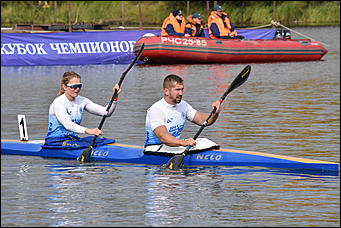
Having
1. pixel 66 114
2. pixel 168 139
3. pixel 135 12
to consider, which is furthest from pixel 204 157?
pixel 135 12

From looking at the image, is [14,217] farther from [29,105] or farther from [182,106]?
[29,105]

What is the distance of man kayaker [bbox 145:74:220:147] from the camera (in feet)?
42.1

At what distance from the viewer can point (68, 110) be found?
45.6ft

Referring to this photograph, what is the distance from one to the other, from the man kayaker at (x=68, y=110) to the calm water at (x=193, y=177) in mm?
421

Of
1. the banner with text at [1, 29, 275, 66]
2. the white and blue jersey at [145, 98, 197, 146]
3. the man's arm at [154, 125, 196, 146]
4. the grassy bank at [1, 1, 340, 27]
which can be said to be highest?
the white and blue jersey at [145, 98, 197, 146]

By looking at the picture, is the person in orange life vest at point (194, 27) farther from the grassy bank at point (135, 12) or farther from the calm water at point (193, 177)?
the grassy bank at point (135, 12)

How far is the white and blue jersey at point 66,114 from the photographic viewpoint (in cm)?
1379

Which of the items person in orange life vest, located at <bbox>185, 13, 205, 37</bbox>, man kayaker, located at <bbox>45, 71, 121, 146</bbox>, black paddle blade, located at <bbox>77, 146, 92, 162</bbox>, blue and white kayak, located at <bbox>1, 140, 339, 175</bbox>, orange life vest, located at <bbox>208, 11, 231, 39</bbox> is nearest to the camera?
blue and white kayak, located at <bbox>1, 140, 339, 175</bbox>

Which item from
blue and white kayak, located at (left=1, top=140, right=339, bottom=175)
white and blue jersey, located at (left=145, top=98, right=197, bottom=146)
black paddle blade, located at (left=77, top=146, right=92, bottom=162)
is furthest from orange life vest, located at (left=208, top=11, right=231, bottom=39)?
white and blue jersey, located at (left=145, top=98, right=197, bottom=146)

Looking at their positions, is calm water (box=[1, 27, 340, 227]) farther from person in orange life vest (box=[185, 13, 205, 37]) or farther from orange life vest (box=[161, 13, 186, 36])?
person in orange life vest (box=[185, 13, 205, 37])

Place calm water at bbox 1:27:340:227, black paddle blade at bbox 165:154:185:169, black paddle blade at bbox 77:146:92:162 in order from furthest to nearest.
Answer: black paddle blade at bbox 77:146:92:162 < black paddle blade at bbox 165:154:185:169 < calm water at bbox 1:27:340:227

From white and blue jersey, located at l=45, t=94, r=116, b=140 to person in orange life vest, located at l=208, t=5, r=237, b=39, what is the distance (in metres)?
17.3

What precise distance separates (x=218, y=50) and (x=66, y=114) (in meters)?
17.6

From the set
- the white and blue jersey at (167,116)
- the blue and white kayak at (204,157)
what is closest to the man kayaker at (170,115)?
the white and blue jersey at (167,116)
